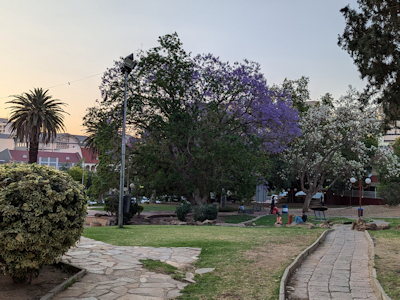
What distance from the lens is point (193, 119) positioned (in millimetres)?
23609

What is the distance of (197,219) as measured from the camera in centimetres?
2028

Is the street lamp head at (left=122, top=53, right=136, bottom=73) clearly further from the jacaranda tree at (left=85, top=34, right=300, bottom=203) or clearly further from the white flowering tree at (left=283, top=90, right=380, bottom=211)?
the white flowering tree at (left=283, top=90, right=380, bottom=211)

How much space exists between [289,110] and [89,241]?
18.1 metres

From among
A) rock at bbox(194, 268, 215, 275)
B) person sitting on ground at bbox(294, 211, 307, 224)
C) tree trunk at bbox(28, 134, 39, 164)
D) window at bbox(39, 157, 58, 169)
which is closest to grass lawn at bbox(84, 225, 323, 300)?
rock at bbox(194, 268, 215, 275)

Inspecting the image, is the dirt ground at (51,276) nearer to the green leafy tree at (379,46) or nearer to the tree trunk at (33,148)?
the green leafy tree at (379,46)

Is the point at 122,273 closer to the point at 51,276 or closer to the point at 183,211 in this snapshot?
the point at 51,276

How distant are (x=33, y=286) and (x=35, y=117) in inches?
1038

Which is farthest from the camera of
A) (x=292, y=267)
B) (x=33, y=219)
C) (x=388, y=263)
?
(x=388, y=263)

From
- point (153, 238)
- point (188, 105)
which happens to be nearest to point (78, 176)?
point (188, 105)

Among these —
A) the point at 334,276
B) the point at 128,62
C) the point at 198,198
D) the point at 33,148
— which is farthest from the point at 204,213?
the point at 33,148

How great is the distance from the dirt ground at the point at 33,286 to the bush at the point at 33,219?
0.47 ft

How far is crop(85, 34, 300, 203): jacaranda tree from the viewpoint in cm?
2238

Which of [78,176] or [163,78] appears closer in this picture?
[163,78]

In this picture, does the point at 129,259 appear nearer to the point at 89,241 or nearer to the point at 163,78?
the point at 89,241
